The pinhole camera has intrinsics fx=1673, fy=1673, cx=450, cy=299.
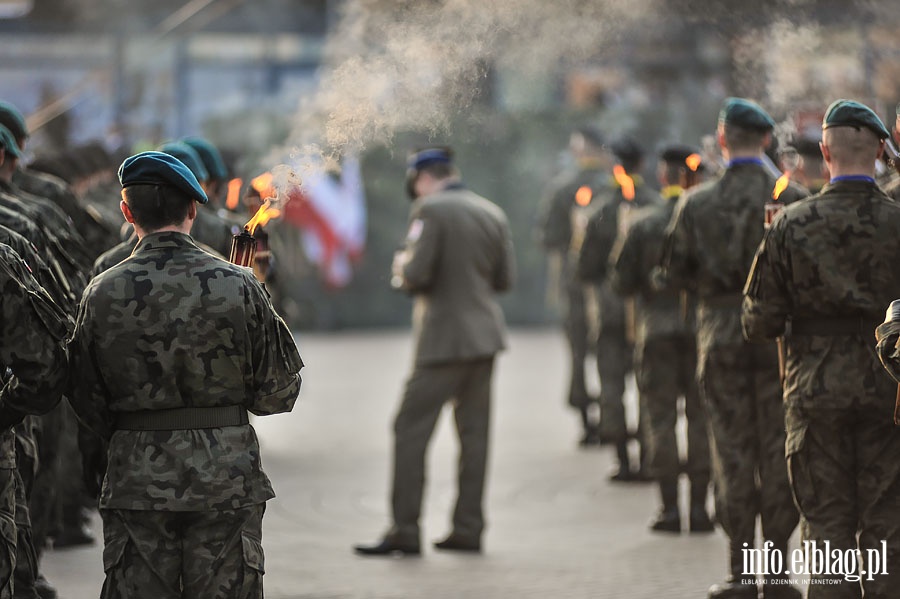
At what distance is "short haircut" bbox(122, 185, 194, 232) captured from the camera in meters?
5.64

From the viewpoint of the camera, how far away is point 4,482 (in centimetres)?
591

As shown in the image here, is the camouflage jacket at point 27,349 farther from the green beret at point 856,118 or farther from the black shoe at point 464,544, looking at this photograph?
the black shoe at point 464,544

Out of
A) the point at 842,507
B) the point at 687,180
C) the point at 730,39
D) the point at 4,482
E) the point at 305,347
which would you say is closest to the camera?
the point at 4,482

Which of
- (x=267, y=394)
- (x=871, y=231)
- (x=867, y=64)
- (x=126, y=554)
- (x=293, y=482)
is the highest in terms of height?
(x=867, y=64)

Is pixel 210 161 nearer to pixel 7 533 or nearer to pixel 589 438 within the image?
pixel 7 533

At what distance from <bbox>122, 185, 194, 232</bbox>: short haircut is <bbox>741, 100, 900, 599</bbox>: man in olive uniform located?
→ 267cm


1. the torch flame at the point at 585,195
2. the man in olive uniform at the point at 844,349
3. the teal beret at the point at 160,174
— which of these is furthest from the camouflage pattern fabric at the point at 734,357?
Result: the torch flame at the point at 585,195

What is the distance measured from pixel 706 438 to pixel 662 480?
0.42 metres

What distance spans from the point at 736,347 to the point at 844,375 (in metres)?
1.46

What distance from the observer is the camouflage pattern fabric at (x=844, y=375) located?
6.81m

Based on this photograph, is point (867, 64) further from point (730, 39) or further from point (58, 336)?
point (58, 336)

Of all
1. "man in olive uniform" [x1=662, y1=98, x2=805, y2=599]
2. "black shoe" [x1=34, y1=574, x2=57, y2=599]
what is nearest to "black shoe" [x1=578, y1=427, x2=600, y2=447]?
"man in olive uniform" [x1=662, y1=98, x2=805, y2=599]

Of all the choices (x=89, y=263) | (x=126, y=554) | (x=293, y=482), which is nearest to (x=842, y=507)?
(x=126, y=554)

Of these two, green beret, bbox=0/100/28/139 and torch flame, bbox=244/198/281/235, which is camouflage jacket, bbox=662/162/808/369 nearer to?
torch flame, bbox=244/198/281/235
